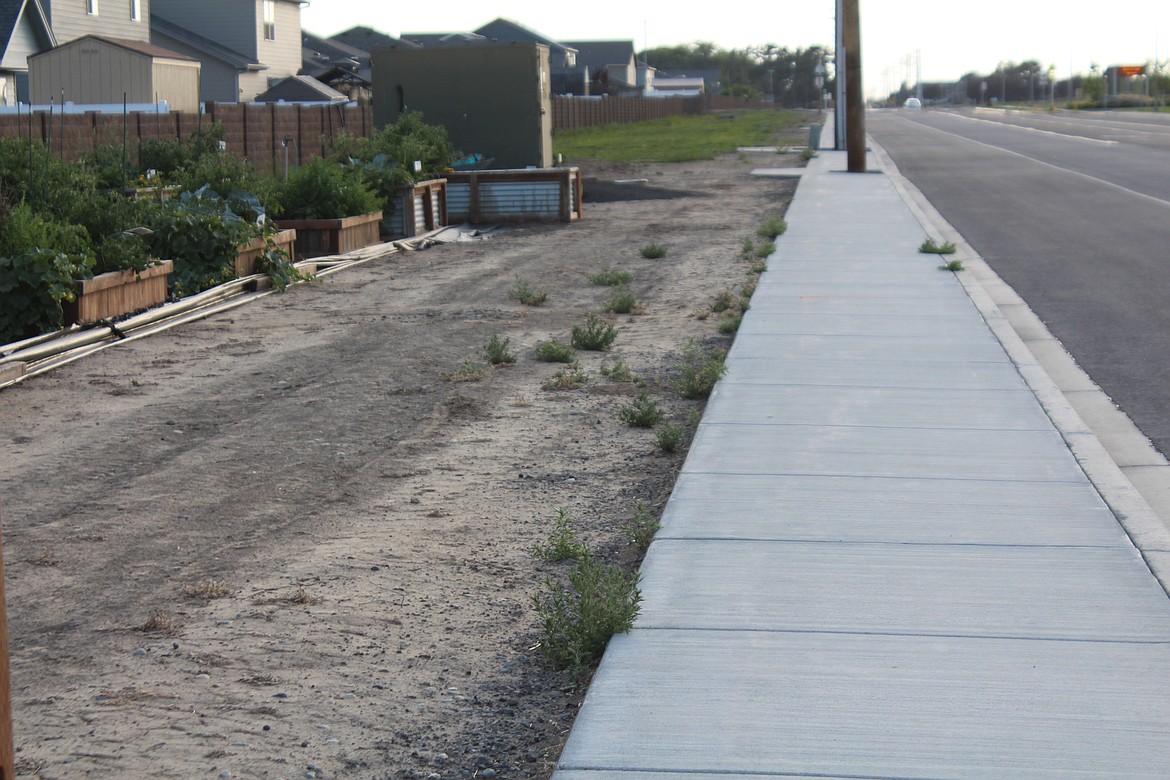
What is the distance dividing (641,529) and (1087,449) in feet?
8.96

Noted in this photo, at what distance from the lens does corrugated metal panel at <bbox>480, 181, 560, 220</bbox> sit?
21062 mm

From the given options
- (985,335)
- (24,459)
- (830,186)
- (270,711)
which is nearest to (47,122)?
(24,459)

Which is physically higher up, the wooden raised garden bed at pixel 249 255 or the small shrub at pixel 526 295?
the wooden raised garden bed at pixel 249 255

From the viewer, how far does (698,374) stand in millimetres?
8648

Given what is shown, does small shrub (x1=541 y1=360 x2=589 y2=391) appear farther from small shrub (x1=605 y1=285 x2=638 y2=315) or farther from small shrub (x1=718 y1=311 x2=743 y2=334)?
small shrub (x1=605 y1=285 x2=638 y2=315)

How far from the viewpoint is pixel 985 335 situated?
401 inches

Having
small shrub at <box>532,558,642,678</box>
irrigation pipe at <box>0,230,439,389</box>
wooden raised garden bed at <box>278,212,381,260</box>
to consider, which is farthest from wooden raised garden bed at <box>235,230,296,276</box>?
small shrub at <box>532,558,642,678</box>

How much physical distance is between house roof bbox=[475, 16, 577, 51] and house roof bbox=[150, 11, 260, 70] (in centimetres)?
5285

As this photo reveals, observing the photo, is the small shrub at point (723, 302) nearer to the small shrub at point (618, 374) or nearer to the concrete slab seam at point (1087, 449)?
the concrete slab seam at point (1087, 449)

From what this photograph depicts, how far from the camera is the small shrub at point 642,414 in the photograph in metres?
7.72

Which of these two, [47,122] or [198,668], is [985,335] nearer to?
[198,668]

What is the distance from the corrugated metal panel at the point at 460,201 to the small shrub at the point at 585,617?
1657 centimetres

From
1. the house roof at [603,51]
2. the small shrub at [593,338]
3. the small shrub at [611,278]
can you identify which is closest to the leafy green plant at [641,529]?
the small shrub at [593,338]

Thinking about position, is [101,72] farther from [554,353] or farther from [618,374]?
[618,374]
